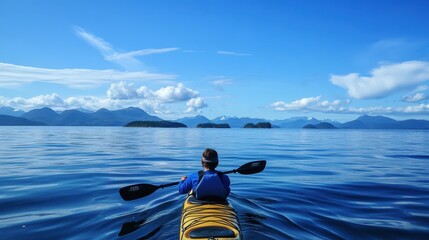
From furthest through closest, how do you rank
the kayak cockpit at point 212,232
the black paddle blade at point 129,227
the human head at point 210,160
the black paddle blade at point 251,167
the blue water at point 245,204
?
the black paddle blade at point 251,167 → the blue water at point 245,204 → the black paddle blade at point 129,227 → the human head at point 210,160 → the kayak cockpit at point 212,232

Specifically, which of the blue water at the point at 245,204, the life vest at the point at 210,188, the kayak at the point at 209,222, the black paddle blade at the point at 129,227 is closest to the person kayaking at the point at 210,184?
the life vest at the point at 210,188

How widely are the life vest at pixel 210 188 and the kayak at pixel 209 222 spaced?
6.4 inches

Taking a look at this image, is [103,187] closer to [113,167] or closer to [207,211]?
[113,167]

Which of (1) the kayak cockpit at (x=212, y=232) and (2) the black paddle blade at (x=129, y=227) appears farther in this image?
(2) the black paddle blade at (x=129, y=227)

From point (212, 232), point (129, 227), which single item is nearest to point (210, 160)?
point (212, 232)

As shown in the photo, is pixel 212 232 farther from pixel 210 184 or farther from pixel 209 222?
pixel 210 184

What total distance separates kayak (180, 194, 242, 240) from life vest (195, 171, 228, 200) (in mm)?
162

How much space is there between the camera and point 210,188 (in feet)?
27.8

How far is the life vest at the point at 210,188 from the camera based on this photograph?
8430 millimetres

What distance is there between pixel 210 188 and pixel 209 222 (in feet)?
5.19

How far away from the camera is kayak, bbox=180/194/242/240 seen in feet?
21.0

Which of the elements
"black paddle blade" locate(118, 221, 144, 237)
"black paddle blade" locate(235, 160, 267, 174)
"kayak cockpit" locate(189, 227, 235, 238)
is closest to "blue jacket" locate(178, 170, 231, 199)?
"kayak cockpit" locate(189, 227, 235, 238)

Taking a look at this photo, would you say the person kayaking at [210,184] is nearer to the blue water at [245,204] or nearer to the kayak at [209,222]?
the kayak at [209,222]

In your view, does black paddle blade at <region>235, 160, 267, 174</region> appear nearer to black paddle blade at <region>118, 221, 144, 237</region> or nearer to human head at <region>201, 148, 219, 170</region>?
human head at <region>201, 148, 219, 170</region>
